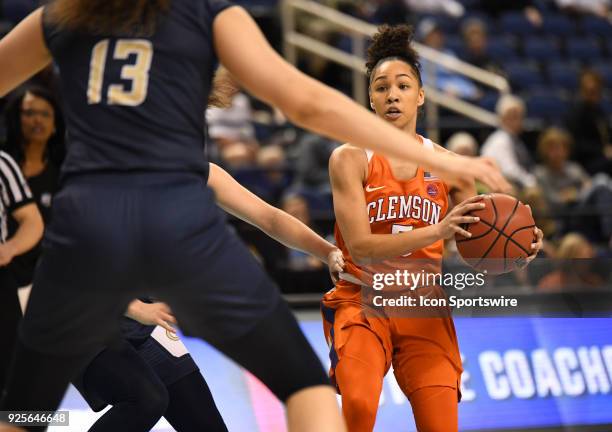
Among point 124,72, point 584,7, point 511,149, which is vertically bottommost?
point 124,72

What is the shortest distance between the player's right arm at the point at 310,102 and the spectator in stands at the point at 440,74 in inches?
347

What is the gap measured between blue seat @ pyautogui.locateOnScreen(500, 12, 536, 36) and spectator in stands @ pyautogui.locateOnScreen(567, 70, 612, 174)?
10.3ft

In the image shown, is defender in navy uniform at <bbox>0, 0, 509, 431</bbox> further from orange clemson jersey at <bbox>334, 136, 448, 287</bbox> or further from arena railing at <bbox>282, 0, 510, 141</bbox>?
arena railing at <bbox>282, 0, 510, 141</bbox>

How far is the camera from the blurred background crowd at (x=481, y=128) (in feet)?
18.8

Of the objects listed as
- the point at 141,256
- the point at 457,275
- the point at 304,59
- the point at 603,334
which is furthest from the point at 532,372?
the point at 304,59

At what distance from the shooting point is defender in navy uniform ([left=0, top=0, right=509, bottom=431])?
2.58m

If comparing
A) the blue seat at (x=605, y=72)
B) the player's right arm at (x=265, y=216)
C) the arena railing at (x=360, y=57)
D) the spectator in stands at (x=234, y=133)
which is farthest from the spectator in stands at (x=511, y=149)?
the player's right arm at (x=265, y=216)

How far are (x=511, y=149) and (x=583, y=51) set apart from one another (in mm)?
4675

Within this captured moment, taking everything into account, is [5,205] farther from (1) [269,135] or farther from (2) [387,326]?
(1) [269,135]

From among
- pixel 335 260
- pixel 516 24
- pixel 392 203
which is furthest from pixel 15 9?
pixel 335 260

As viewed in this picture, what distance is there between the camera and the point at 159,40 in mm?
2668

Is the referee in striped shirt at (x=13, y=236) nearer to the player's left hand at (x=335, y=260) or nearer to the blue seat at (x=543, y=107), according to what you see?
the player's left hand at (x=335, y=260)

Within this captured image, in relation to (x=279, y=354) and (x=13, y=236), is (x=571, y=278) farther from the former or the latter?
(x=279, y=354)

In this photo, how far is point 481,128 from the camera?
36.2 ft
